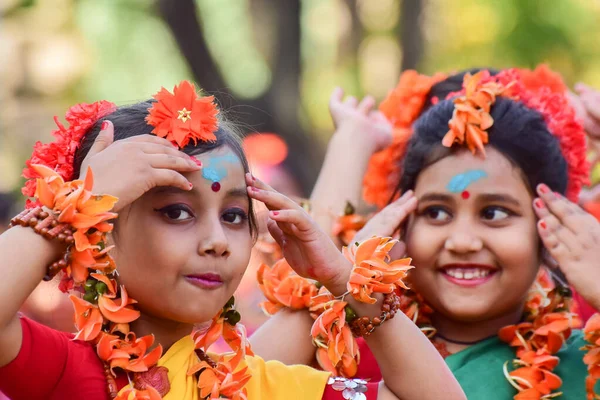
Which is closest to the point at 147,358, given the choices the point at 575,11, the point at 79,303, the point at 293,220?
the point at 79,303

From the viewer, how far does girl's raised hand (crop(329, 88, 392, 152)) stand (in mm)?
4580

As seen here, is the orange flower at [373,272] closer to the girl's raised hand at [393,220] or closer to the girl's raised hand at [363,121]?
the girl's raised hand at [393,220]

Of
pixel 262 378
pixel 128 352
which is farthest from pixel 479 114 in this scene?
pixel 128 352

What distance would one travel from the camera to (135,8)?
42.2ft

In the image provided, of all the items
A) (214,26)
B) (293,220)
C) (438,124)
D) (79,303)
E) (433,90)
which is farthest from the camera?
(214,26)

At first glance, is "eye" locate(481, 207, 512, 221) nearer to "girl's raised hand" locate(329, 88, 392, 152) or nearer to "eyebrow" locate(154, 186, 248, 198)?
"girl's raised hand" locate(329, 88, 392, 152)

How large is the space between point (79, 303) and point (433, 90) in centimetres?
207

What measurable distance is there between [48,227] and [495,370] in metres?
1.90

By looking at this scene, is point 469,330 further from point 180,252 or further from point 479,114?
point 180,252

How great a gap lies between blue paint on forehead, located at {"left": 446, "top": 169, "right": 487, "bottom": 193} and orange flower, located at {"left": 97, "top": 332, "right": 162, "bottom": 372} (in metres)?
1.44

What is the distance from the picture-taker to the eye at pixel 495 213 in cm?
375

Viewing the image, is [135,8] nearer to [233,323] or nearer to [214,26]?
[214,26]

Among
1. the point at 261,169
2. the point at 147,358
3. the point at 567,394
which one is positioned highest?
the point at 147,358

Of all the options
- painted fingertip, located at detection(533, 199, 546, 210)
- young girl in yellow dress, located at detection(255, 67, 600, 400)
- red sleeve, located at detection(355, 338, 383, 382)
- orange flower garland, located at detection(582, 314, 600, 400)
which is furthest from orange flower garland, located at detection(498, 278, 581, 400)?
red sleeve, located at detection(355, 338, 383, 382)
